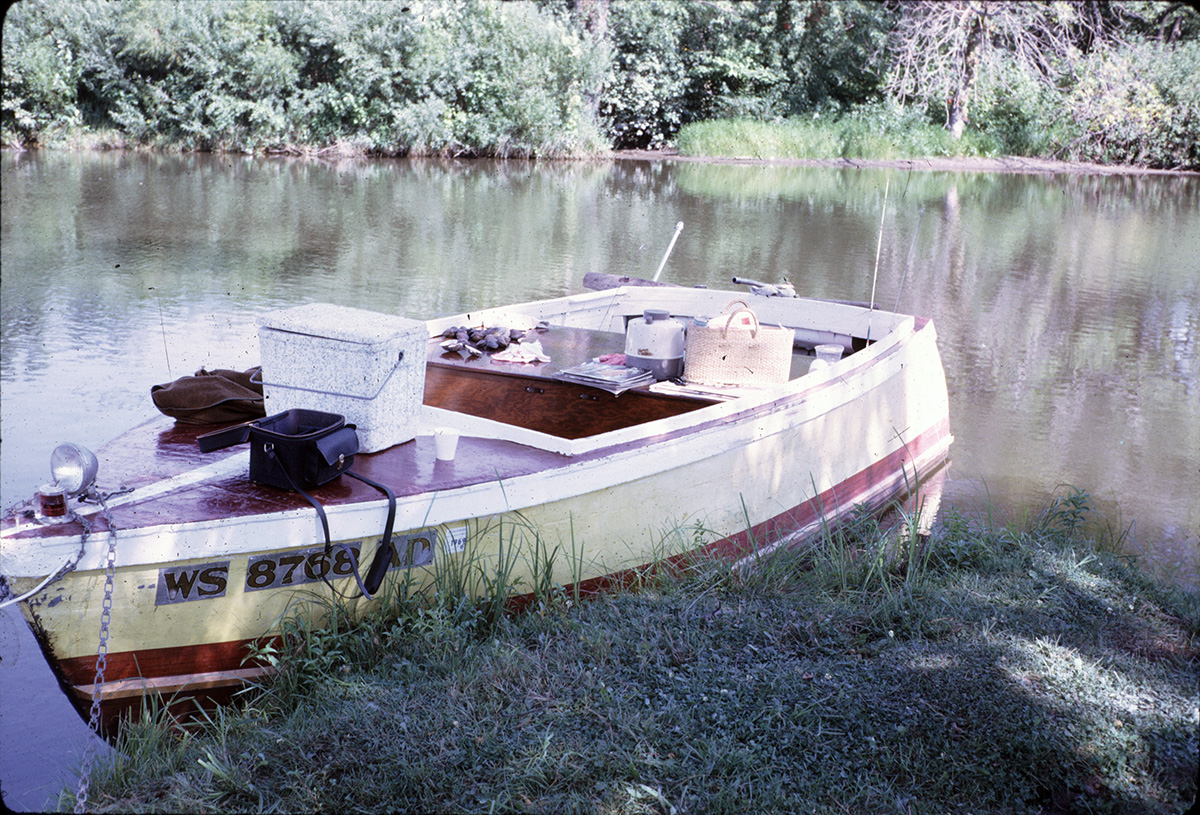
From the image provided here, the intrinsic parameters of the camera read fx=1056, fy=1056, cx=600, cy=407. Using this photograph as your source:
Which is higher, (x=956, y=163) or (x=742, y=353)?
(x=956, y=163)

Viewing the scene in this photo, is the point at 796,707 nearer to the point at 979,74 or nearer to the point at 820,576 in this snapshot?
the point at 820,576

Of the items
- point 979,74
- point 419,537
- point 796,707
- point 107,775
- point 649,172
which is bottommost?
point 107,775

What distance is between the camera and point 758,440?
491cm

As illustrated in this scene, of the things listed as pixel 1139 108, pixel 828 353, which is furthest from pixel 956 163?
pixel 828 353

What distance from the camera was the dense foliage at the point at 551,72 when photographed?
2681 cm

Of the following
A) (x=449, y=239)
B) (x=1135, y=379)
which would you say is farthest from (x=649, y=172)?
(x=1135, y=379)

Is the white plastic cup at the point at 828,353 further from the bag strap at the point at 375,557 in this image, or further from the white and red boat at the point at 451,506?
the bag strap at the point at 375,557

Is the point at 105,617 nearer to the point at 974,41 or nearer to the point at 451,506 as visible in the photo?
the point at 451,506

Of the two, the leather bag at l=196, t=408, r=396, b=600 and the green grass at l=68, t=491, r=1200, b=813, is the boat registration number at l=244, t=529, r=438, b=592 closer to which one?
the leather bag at l=196, t=408, r=396, b=600

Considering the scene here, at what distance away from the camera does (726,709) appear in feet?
10.6

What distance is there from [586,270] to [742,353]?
8339mm

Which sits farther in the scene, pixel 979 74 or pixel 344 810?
pixel 979 74

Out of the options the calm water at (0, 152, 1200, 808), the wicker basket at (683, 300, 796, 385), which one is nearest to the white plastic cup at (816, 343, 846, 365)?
the wicker basket at (683, 300, 796, 385)

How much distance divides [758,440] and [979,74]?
90.5 feet
